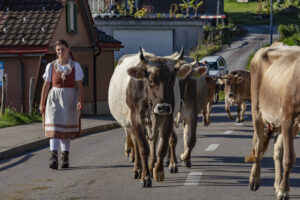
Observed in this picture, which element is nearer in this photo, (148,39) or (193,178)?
(193,178)

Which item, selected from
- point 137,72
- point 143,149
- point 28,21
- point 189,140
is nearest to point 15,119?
point 28,21

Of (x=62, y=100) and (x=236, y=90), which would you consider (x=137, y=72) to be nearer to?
(x=62, y=100)

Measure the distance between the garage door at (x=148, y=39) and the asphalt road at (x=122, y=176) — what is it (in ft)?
134

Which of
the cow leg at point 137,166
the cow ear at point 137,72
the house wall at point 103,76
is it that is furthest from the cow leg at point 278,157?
the house wall at point 103,76

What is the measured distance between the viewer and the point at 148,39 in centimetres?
5762

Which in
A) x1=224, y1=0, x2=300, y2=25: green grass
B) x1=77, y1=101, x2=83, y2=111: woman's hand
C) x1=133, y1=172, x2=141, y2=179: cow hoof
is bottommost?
x1=224, y1=0, x2=300, y2=25: green grass

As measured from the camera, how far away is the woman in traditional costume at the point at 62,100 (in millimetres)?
12391

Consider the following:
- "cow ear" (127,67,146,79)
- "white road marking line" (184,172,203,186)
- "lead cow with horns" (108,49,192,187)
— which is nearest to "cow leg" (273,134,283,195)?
"white road marking line" (184,172,203,186)

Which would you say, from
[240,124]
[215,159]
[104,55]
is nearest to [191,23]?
[104,55]

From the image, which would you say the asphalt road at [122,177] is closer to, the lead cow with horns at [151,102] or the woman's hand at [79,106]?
the lead cow with horns at [151,102]

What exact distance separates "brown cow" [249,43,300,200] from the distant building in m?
15.8

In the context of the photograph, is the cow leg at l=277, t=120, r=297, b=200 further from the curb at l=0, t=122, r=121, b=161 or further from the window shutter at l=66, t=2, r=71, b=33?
the window shutter at l=66, t=2, r=71, b=33

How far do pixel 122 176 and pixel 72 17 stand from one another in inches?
730

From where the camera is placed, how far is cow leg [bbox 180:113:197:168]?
12.2 meters
